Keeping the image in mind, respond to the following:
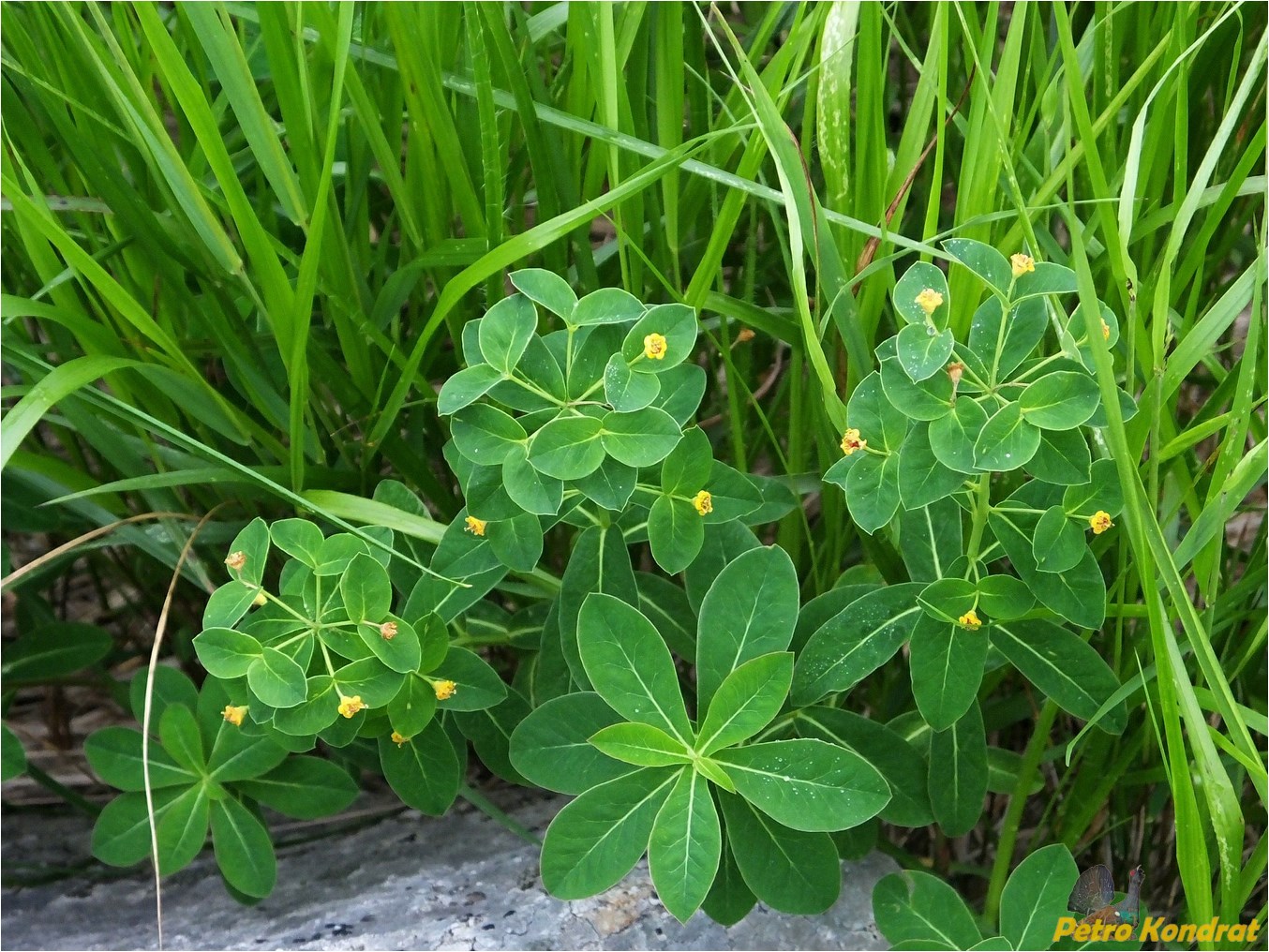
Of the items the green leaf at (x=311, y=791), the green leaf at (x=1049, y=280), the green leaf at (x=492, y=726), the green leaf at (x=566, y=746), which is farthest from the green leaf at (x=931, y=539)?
the green leaf at (x=311, y=791)

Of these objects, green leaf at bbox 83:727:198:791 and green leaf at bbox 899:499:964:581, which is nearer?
green leaf at bbox 899:499:964:581

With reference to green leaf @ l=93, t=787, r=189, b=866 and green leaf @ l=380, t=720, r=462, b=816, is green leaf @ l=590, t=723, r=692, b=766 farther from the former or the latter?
green leaf @ l=93, t=787, r=189, b=866

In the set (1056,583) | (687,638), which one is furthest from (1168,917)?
(687,638)

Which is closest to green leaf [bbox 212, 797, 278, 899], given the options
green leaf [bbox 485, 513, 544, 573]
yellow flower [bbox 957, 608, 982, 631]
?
green leaf [bbox 485, 513, 544, 573]

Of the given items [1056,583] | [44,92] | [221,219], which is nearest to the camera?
[1056,583]

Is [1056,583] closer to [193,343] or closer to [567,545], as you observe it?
[567,545]

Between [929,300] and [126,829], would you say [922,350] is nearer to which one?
[929,300]
